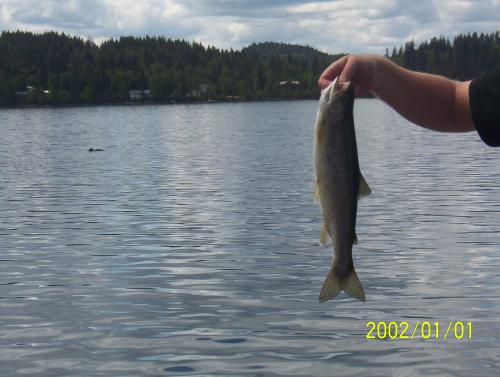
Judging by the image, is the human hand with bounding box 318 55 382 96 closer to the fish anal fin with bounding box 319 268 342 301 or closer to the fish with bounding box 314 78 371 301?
the fish with bounding box 314 78 371 301

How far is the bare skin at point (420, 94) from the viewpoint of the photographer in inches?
186

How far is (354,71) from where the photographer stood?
4.52 meters

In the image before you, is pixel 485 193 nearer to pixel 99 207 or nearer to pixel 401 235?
pixel 401 235

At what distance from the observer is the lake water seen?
1605cm

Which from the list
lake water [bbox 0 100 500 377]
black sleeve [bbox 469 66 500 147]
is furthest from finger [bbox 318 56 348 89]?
lake water [bbox 0 100 500 377]

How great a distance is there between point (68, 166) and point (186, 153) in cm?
1853

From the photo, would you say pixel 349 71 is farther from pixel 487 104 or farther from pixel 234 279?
pixel 234 279

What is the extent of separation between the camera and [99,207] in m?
41.5

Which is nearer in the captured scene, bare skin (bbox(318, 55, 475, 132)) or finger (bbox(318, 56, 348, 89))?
finger (bbox(318, 56, 348, 89))

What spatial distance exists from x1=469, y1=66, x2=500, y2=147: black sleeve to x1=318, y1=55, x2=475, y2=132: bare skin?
102 mm

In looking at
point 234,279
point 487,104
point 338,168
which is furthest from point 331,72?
point 234,279

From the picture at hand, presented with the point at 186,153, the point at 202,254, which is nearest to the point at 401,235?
the point at 202,254
